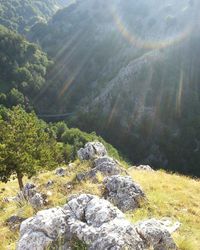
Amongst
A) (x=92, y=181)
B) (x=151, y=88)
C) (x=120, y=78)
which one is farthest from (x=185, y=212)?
(x=120, y=78)

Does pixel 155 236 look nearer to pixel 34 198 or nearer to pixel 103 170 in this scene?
pixel 34 198

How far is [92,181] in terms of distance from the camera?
23.5 m

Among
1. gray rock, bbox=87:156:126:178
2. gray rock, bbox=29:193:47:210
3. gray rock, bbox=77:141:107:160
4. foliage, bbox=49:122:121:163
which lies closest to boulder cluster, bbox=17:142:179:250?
gray rock, bbox=29:193:47:210

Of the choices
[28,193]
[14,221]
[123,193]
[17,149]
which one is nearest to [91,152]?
[28,193]

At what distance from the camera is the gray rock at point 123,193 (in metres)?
19.7

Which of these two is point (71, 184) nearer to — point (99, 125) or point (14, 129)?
point (14, 129)

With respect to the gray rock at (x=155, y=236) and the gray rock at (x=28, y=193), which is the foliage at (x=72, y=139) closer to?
the gray rock at (x=28, y=193)

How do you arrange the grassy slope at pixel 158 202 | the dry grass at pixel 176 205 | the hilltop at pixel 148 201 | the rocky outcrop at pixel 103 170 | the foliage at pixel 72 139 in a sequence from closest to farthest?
the dry grass at pixel 176 205, the grassy slope at pixel 158 202, the hilltop at pixel 148 201, the rocky outcrop at pixel 103 170, the foliage at pixel 72 139

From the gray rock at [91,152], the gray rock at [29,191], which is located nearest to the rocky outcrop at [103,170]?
the gray rock at [91,152]

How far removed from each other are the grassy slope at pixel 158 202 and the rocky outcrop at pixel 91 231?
5.21 feet

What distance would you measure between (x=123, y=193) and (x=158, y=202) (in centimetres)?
225

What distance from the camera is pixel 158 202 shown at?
68.0 feet

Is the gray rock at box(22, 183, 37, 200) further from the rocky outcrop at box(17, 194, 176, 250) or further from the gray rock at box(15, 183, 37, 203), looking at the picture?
the rocky outcrop at box(17, 194, 176, 250)

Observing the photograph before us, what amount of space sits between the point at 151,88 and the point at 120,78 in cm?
2115
